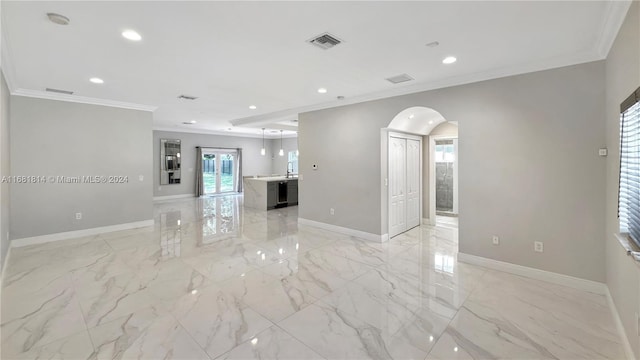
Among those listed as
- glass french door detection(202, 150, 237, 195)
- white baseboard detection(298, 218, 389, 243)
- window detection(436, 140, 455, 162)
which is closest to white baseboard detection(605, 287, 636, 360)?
white baseboard detection(298, 218, 389, 243)

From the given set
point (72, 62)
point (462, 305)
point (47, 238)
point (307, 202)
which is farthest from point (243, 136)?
point (462, 305)

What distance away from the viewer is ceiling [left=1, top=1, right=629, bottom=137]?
7.49 feet

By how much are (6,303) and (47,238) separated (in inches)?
111

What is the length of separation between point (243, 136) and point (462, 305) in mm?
11392

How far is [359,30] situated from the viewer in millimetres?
2629

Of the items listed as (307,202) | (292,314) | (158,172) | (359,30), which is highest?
(359,30)

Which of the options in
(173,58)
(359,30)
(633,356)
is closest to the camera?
(633,356)

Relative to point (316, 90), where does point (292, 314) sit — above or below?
below

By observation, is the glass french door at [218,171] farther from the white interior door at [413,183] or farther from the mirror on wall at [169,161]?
the white interior door at [413,183]

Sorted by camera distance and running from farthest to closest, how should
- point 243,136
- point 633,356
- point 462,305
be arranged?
point 243,136 → point 462,305 → point 633,356

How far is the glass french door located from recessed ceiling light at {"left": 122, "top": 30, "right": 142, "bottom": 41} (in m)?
9.12

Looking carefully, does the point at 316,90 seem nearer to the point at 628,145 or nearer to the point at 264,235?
the point at 264,235

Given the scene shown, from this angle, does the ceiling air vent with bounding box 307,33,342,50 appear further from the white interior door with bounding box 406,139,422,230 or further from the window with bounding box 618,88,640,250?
the white interior door with bounding box 406,139,422,230

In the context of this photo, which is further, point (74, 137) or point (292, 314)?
point (74, 137)
